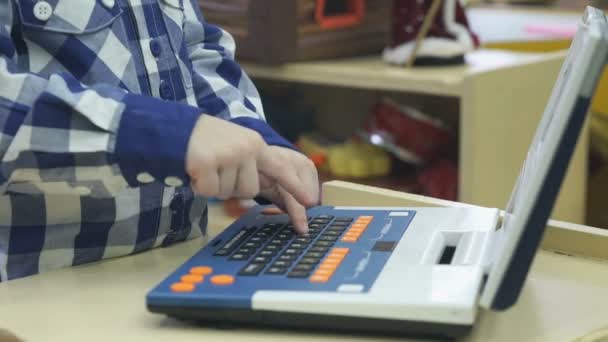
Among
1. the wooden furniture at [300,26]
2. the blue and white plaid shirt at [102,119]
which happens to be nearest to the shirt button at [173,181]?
the blue and white plaid shirt at [102,119]

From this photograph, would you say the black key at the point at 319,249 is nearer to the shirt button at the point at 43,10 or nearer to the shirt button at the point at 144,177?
the shirt button at the point at 144,177

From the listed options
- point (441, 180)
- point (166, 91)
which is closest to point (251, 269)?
point (166, 91)

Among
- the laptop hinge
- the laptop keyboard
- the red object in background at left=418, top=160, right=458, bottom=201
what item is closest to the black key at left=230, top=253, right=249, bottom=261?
the laptop keyboard

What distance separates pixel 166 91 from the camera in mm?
739

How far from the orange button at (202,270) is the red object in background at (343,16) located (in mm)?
1026

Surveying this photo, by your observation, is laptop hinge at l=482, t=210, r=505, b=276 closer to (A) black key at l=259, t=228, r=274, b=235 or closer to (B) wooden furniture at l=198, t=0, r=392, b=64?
(A) black key at l=259, t=228, r=274, b=235

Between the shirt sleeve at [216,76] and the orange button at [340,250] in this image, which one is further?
the shirt sleeve at [216,76]

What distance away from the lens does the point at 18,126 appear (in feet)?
1.91

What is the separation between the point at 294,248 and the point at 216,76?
0.26 meters

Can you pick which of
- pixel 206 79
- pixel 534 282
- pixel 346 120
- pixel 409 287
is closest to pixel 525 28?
pixel 346 120

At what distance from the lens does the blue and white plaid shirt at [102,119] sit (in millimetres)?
571

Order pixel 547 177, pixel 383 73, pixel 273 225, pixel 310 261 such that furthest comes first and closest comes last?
pixel 383 73 < pixel 273 225 < pixel 310 261 < pixel 547 177

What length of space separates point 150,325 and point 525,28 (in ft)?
5.32

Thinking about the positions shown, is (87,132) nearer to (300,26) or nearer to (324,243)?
(324,243)
